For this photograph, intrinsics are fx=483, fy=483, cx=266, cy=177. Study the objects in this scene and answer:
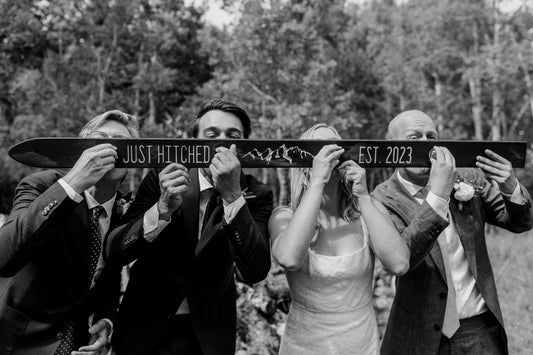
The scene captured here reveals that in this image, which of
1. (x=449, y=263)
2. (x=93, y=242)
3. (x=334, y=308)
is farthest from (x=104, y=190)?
(x=449, y=263)

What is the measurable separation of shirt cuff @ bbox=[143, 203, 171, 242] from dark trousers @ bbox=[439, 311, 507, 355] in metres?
1.78

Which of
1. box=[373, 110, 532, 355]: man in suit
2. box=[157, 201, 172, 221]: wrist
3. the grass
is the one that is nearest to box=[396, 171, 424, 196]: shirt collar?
box=[373, 110, 532, 355]: man in suit

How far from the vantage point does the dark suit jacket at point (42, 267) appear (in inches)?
83.4

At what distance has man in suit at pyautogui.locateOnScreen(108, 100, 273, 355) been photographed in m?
2.37

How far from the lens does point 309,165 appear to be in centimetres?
261

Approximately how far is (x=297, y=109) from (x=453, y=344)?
1087 centimetres

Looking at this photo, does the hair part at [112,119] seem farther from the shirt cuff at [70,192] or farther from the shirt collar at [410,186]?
the shirt collar at [410,186]

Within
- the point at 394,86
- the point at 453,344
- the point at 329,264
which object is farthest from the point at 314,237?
the point at 394,86

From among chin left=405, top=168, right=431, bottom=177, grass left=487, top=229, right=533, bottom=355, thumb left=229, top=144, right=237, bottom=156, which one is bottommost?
grass left=487, top=229, right=533, bottom=355

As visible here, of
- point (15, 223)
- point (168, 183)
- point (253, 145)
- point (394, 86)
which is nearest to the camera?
point (15, 223)

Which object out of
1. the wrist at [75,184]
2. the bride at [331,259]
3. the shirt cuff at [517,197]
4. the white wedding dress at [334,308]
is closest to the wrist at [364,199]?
the bride at [331,259]

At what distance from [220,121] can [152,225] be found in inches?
28.6

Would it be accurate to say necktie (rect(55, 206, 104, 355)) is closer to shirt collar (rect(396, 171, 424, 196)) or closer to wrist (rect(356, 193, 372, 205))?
wrist (rect(356, 193, 372, 205))

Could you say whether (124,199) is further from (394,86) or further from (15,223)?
(394,86)
